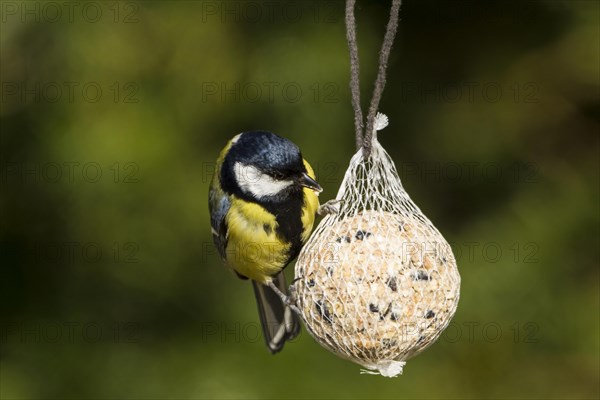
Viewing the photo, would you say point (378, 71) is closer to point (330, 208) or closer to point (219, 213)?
A: point (330, 208)

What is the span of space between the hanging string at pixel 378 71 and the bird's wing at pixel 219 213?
0.70 m

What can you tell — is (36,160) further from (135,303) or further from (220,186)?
(220,186)

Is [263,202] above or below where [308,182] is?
below

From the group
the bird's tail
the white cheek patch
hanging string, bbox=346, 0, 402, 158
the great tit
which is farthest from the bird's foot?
the bird's tail

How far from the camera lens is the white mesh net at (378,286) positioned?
2637 millimetres

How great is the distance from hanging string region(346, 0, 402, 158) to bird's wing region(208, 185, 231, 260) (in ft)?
2.31

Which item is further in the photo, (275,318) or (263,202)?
(275,318)

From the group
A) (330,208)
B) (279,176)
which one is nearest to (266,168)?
(279,176)

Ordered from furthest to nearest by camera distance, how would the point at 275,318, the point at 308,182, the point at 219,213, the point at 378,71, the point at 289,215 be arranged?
the point at 275,318 < the point at 219,213 < the point at 289,215 < the point at 308,182 < the point at 378,71

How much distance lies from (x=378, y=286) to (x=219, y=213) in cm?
90

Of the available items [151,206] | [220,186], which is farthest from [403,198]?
[151,206]

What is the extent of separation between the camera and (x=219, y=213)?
10.8 ft

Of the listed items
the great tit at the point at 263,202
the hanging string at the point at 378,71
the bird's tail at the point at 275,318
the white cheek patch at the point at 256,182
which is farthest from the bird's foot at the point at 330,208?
the bird's tail at the point at 275,318

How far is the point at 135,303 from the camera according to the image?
4.06 m
